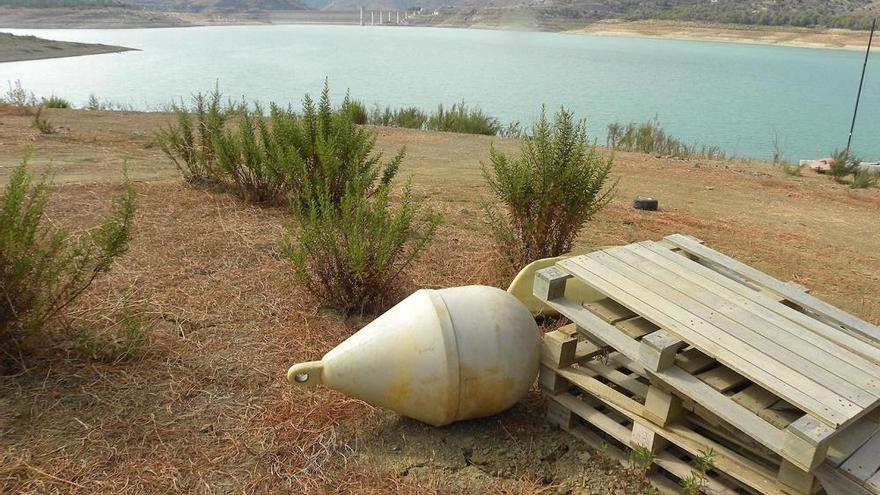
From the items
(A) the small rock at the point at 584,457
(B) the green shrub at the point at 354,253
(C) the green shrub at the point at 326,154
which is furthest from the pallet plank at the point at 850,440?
(C) the green shrub at the point at 326,154

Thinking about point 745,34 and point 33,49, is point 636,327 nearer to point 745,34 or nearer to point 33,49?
point 33,49

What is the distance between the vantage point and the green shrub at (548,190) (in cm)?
421

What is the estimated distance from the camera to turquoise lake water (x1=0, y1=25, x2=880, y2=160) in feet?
69.2

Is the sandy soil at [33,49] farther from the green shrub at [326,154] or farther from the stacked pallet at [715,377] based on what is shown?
the stacked pallet at [715,377]

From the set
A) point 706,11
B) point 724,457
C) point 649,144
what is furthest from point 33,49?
point 706,11

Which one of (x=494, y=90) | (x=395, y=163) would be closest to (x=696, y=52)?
(x=494, y=90)

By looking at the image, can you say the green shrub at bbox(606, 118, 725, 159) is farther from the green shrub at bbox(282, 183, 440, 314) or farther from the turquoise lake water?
the green shrub at bbox(282, 183, 440, 314)

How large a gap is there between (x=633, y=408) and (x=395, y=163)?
11.3ft

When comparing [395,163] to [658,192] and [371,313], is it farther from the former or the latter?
[658,192]

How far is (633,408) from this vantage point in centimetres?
262

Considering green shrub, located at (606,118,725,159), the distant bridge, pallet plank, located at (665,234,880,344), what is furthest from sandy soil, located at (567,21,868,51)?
pallet plank, located at (665,234,880,344)

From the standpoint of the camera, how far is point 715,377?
8.25ft

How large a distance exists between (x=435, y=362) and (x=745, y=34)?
75173 mm

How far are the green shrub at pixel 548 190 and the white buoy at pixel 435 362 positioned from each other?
163 centimetres
